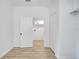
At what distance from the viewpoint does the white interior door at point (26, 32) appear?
832 cm

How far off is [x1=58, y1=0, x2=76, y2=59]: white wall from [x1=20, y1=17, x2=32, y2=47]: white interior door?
370 centimetres

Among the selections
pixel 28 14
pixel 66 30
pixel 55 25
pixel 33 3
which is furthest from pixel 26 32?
pixel 66 30

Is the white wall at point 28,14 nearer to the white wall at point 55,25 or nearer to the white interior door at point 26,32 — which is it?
the white interior door at point 26,32

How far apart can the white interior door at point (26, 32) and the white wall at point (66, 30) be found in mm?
3702

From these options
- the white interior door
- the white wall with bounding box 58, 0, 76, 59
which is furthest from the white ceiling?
the white wall with bounding box 58, 0, 76, 59

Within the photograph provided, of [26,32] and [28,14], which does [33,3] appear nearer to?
[28,14]

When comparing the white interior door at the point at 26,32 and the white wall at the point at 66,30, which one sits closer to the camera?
the white wall at the point at 66,30

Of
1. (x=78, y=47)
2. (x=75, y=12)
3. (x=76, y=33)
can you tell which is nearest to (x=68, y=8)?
(x=75, y=12)

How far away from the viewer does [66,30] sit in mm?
4977

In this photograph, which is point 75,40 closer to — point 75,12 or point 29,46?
point 75,12

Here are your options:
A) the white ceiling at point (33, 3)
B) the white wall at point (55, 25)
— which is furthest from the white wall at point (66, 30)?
Result: the white ceiling at point (33, 3)

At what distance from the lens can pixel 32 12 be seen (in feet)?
27.6

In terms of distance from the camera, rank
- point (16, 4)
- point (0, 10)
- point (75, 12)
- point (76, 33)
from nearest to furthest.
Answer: point (75, 12) → point (76, 33) → point (0, 10) → point (16, 4)

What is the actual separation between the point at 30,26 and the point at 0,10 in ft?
10.4
